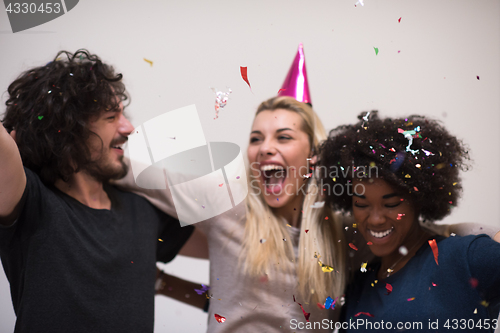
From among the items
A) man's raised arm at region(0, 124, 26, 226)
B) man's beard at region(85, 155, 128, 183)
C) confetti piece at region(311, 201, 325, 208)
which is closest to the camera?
man's raised arm at region(0, 124, 26, 226)

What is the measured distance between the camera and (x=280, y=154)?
61.7 inches

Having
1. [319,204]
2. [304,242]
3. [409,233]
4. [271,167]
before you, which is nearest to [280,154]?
[271,167]

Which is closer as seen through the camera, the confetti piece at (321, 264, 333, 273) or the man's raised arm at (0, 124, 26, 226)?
the man's raised arm at (0, 124, 26, 226)

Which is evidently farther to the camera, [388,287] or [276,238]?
[276,238]

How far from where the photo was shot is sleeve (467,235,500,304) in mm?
1059

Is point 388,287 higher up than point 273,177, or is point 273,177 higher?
point 273,177

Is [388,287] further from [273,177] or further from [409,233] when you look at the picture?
[273,177]

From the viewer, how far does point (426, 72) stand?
1.61 meters

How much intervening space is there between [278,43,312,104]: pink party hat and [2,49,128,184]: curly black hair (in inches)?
30.6

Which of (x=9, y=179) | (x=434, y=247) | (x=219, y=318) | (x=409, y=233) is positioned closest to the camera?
(x=9, y=179)

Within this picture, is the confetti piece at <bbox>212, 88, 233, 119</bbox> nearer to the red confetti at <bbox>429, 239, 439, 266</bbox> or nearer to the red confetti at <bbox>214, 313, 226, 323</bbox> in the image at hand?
the red confetti at <bbox>214, 313, 226, 323</bbox>

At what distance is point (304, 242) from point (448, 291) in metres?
0.56

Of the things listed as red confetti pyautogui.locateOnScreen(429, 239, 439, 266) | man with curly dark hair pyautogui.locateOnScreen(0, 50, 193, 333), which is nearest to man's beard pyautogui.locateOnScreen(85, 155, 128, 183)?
man with curly dark hair pyautogui.locateOnScreen(0, 50, 193, 333)

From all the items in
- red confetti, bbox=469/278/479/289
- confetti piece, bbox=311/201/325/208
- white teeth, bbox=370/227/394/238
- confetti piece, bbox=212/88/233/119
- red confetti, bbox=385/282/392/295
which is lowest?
red confetti, bbox=385/282/392/295
